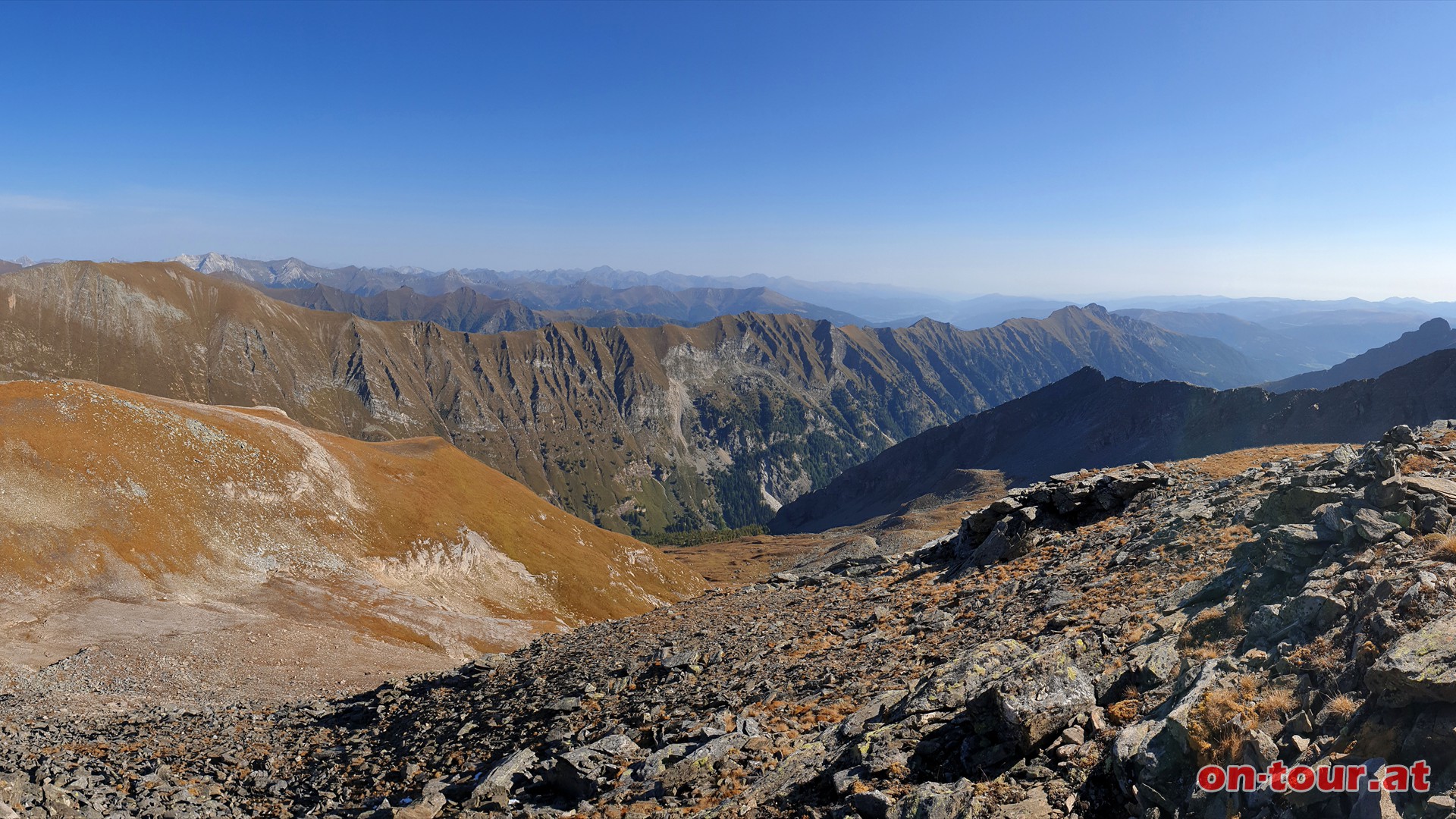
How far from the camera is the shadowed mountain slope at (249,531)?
1960 inches

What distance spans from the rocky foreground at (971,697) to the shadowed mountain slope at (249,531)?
25045mm

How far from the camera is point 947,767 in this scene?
38.2 ft

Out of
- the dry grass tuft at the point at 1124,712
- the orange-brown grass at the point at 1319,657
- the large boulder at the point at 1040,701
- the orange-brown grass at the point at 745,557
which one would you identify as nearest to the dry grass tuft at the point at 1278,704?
the orange-brown grass at the point at 1319,657

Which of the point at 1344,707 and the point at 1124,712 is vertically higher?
the point at 1344,707

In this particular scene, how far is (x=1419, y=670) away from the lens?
8.19m

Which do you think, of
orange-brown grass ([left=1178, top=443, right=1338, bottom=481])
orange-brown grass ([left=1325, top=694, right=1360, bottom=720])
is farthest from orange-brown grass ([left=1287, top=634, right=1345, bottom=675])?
orange-brown grass ([left=1178, top=443, right=1338, bottom=481])

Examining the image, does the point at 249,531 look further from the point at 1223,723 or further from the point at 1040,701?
the point at 1223,723

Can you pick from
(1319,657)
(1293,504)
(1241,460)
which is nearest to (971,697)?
(1319,657)

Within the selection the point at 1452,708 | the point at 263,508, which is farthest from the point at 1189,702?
the point at 263,508

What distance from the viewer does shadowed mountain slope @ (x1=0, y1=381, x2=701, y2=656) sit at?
163 feet

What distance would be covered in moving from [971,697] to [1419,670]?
6.93 meters

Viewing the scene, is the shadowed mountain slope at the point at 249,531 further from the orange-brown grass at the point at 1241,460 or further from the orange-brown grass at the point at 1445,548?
the orange-brown grass at the point at 1445,548

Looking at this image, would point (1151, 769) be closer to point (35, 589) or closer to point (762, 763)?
point (762, 763)

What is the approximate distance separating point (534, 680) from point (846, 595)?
45.4 feet
